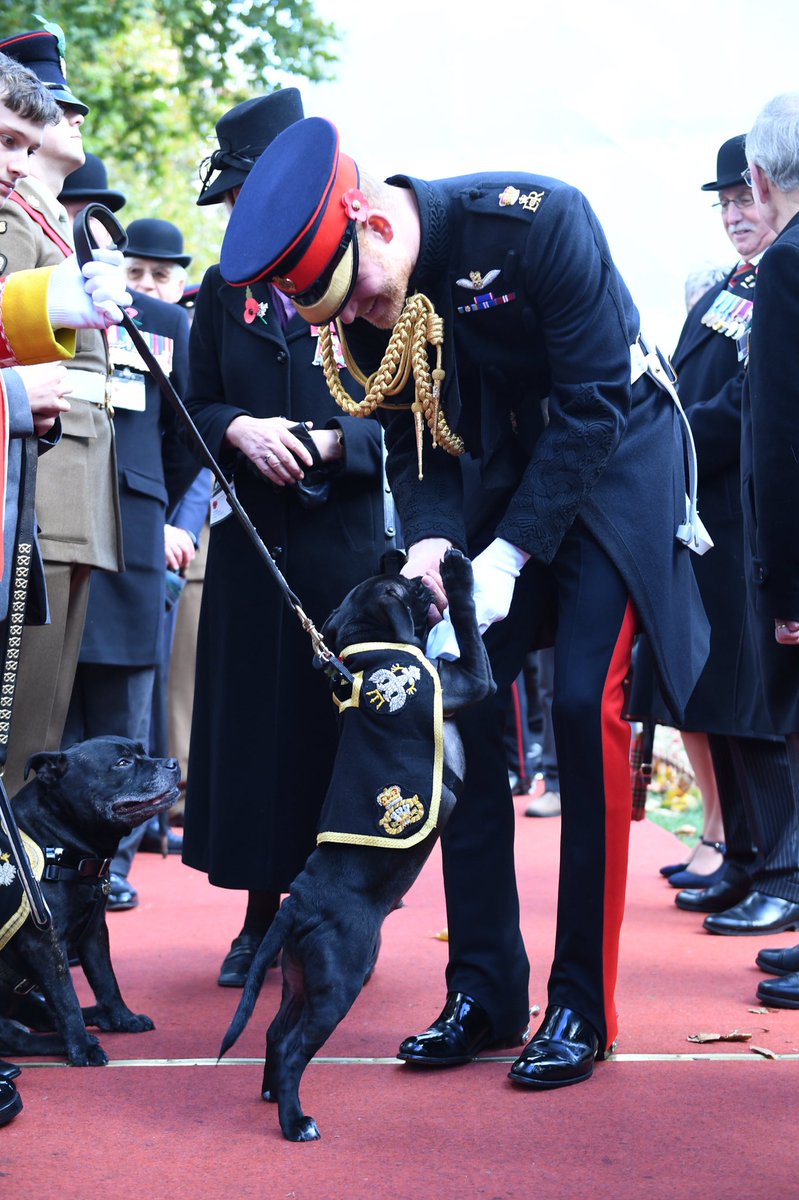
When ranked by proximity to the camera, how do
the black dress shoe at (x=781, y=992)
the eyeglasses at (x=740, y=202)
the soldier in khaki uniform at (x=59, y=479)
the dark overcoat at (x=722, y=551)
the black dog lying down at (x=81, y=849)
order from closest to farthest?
the black dog lying down at (x=81, y=849) < the black dress shoe at (x=781, y=992) < the soldier in khaki uniform at (x=59, y=479) < the dark overcoat at (x=722, y=551) < the eyeglasses at (x=740, y=202)

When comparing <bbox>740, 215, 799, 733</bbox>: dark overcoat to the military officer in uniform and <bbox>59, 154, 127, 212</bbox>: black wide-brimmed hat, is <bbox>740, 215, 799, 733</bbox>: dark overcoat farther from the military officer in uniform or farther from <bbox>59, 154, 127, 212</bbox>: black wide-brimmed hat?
<bbox>59, 154, 127, 212</bbox>: black wide-brimmed hat

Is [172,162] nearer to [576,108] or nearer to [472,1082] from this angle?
[576,108]

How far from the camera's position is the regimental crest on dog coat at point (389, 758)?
2.65m

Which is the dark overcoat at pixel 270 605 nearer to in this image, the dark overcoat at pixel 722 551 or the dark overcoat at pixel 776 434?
the dark overcoat at pixel 776 434

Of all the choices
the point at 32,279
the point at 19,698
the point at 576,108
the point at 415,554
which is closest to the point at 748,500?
the point at 415,554

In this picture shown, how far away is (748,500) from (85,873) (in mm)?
1724

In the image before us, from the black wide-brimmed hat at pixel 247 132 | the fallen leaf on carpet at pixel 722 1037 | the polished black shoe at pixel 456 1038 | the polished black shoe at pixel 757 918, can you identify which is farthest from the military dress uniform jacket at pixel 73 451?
the polished black shoe at pixel 757 918

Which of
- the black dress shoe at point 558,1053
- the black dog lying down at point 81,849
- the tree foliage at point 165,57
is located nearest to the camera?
the black dress shoe at point 558,1053

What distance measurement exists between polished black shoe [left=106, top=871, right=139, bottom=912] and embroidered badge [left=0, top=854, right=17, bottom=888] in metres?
1.86

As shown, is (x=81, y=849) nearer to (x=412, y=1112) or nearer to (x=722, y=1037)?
(x=412, y=1112)

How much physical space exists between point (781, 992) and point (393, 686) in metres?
1.40

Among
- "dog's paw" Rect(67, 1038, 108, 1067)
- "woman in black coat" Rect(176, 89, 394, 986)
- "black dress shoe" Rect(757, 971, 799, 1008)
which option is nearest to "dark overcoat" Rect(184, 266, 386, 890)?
"woman in black coat" Rect(176, 89, 394, 986)

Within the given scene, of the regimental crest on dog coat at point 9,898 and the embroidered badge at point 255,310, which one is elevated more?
the embroidered badge at point 255,310

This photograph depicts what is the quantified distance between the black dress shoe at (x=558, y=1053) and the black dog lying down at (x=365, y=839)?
15.8 inches
